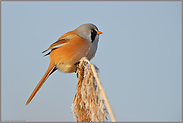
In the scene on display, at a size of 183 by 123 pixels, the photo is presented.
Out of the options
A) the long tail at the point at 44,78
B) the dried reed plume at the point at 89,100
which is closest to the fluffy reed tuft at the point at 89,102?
the dried reed plume at the point at 89,100

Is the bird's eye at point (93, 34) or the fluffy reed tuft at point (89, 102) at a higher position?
the bird's eye at point (93, 34)

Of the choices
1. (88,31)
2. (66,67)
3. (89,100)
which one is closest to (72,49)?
(66,67)

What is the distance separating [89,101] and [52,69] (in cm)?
139

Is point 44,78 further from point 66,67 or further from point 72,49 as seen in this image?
point 72,49

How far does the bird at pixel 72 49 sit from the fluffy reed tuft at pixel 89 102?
75 cm

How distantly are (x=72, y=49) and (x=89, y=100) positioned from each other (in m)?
1.28

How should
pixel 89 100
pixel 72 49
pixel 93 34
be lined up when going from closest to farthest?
1. pixel 89 100
2. pixel 72 49
3. pixel 93 34

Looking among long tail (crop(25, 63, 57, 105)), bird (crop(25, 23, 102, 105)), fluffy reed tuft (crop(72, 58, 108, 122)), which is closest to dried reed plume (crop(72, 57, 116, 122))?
fluffy reed tuft (crop(72, 58, 108, 122))

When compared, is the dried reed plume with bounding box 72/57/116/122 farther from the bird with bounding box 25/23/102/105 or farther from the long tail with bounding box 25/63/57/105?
the long tail with bounding box 25/63/57/105

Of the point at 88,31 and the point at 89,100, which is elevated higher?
the point at 88,31

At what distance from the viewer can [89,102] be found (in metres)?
2.15

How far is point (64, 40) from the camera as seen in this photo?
344 cm

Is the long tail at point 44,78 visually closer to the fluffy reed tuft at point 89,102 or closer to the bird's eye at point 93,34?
the bird's eye at point 93,34

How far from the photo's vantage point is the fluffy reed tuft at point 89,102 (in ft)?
6.54
